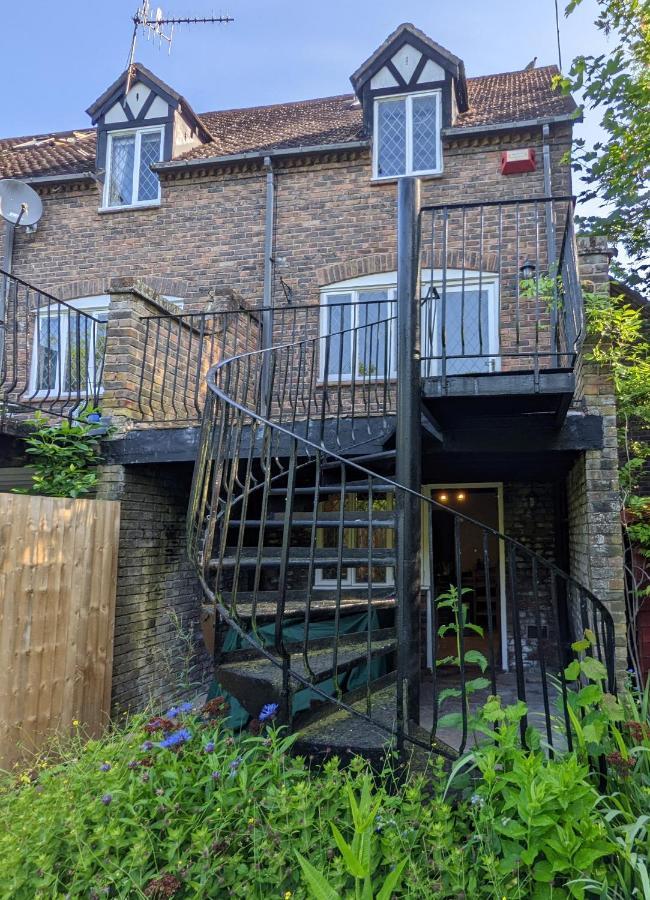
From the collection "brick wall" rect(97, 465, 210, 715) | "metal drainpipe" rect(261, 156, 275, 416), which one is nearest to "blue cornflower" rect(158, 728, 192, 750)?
"brick wall" rect(97, 465, 210, 715)

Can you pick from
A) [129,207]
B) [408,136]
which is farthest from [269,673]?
[129,207]

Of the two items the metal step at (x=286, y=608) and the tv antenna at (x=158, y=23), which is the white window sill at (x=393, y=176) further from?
the metal step at (x=286, y=608)

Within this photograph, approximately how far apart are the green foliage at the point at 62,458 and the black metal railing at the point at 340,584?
96 cm

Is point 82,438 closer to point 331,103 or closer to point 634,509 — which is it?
point 634,509

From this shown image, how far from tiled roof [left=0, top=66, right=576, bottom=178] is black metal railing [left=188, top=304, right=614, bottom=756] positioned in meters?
3.17

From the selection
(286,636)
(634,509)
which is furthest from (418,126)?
(286,636)

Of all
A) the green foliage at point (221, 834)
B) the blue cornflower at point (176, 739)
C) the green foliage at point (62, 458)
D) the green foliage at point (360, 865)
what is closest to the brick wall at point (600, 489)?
the green foliage at point (221, 834)

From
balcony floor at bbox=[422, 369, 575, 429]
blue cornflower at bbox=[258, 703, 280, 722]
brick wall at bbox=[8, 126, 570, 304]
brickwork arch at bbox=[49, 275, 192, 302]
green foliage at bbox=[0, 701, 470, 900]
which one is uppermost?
brick wall at bbox=[8, 126, 570, 304]

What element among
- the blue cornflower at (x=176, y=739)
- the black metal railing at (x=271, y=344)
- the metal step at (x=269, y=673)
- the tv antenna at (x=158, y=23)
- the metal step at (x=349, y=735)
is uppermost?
the tv antenna at (x=158, y=23)

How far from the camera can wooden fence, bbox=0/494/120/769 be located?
344 centimetres

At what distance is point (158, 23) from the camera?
884 cm

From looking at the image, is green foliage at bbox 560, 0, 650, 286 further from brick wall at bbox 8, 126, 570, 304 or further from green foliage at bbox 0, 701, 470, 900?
green foliage at bbox 0, 701, 470, 900

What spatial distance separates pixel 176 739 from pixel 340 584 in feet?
3.12

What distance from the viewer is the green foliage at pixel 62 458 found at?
449 cm
